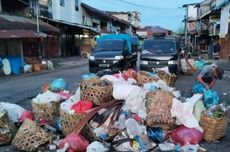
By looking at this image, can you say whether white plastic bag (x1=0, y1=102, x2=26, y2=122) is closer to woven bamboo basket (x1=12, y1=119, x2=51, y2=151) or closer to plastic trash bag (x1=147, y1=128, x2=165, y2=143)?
woven bamboo basket (x1=12, y1=119, x2=51, y2=151)

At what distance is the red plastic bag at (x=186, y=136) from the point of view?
6.62m

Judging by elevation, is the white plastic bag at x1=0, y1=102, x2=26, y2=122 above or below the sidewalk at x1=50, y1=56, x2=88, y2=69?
above

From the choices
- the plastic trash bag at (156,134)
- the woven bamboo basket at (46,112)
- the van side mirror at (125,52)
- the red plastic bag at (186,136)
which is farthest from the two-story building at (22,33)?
the red plastic bag at (186,136)

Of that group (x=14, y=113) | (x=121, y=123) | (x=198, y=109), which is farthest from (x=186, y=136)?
(x=14, y=113)

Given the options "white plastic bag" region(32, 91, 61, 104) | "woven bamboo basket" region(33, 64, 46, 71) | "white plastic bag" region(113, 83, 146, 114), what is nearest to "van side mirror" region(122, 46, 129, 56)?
"woven bamboo basket" region(33, 64, 46, 71)

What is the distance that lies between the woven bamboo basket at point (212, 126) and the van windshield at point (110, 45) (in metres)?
13.9

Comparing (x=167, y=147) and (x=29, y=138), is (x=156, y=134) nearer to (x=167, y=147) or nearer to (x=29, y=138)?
(x=167, y=147)

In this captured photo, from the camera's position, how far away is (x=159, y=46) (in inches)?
745

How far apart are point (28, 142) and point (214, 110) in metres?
3.54

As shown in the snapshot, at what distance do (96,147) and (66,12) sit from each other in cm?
3569

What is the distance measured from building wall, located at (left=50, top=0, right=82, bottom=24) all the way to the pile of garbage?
2993 cm

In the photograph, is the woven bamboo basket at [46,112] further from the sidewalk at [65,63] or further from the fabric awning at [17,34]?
the sidewalk at [65,63]

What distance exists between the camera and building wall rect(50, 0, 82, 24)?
1457 inches

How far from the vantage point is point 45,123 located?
7523mm
